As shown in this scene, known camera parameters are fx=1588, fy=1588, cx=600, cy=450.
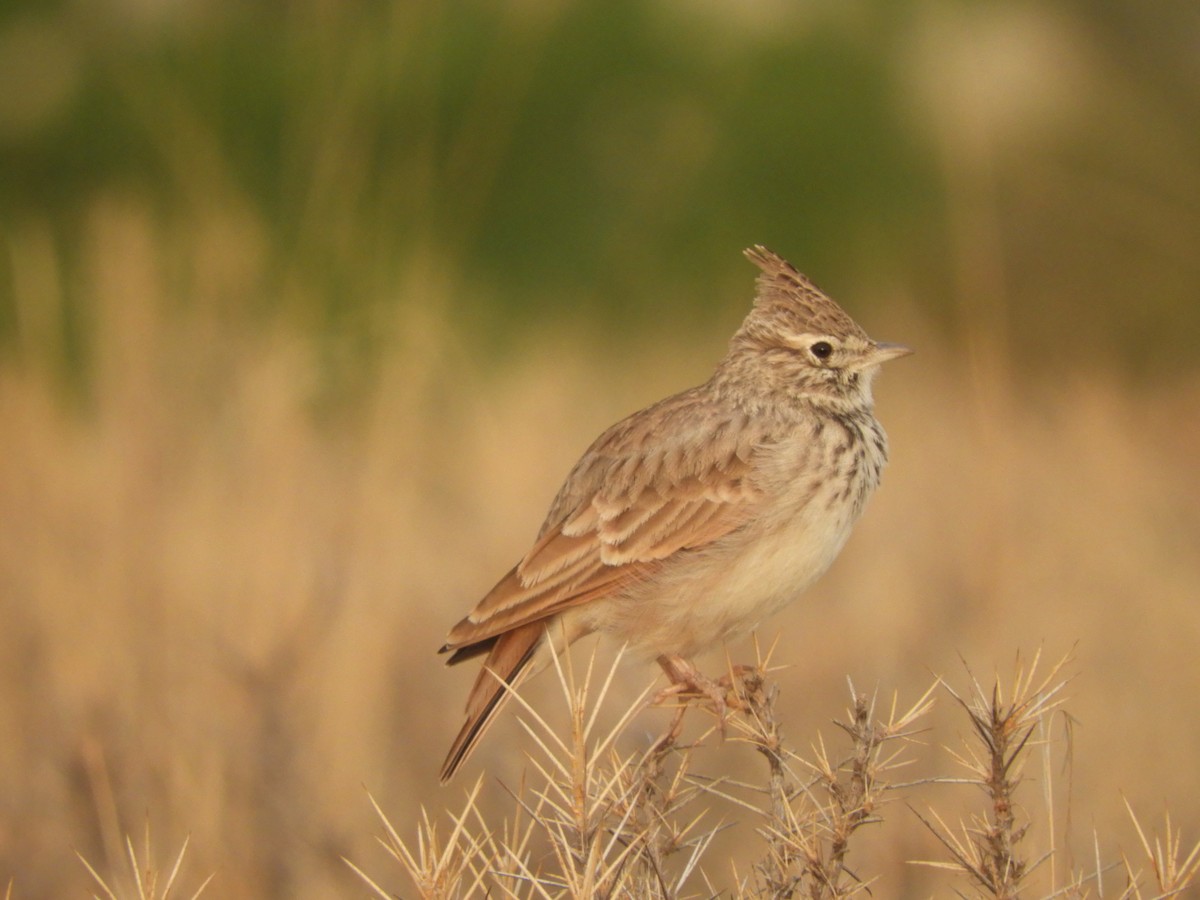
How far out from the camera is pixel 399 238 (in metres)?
9.42

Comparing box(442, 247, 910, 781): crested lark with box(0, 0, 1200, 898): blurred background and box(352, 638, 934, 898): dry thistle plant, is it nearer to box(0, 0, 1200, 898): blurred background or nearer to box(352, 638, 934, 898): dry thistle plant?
box(0, 0, 1200, 898): blurred background

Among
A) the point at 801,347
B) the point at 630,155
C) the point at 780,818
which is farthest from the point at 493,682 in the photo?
the point at 630,155

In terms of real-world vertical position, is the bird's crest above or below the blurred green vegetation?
below

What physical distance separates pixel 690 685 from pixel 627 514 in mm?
564

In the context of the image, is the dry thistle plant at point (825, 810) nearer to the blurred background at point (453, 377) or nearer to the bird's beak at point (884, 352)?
the blurred background at point (453, 377)

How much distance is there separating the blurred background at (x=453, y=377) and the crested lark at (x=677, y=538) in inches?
16.3

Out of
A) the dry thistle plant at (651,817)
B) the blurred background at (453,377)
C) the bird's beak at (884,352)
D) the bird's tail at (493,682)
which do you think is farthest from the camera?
the blurred background at (453,377)

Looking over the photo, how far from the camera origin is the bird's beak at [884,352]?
4.41 meters

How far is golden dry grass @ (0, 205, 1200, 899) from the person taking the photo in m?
5.04

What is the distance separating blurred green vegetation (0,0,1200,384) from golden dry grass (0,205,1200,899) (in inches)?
23.2

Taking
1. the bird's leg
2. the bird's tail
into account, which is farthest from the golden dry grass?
the bird's leg

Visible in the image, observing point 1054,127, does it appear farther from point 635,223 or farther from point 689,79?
point 689,79

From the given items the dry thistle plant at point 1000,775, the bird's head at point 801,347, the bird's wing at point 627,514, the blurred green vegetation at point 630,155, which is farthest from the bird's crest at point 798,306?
the blurred green vegetation at point 630,155

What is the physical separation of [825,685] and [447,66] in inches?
418
